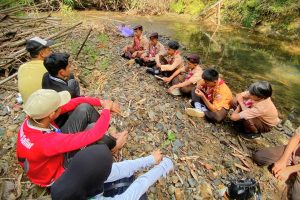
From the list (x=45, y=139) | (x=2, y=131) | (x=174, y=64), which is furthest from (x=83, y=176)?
(x=174, y=64)

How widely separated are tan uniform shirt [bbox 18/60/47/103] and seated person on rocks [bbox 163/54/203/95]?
3378mm

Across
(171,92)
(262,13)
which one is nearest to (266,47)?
(262,13)

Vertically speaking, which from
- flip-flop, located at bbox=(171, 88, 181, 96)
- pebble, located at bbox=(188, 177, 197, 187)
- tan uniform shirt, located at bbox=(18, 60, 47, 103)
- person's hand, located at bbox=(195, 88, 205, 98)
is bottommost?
flip-flop, located at bbox=(171, 88, 181, 96)

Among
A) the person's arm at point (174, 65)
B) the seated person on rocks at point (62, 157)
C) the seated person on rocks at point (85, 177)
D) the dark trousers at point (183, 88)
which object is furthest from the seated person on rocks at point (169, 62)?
the seated person on rocks at point (85, 177)

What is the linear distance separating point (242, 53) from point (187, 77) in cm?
677

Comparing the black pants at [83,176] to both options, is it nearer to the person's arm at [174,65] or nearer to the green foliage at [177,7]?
the person's arm at [174,65]

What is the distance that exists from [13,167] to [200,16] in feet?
56.0

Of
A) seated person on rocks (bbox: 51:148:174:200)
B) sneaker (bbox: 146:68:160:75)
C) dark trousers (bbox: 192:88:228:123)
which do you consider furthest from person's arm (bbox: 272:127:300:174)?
sneaker (bbox: 146:68:160:75)

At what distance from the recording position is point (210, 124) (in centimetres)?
600

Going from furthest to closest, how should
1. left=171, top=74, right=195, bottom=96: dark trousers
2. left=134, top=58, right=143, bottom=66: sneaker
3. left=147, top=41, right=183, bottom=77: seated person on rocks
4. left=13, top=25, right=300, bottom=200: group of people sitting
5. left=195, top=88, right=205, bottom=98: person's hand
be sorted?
left=134, top=58, right=143, bottom=66: sneaker < left=147, top=41, right=183, bottom=77: seated person on rocks < left=171, top=74, right=195, bottom=96: dark trousers < left=195, top=88, right=205, bottom=98: person's hand < left=13, top=25, right=300, bottom=200: group of people sitting

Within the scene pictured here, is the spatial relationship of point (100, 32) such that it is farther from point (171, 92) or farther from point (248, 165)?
point (248, 165)

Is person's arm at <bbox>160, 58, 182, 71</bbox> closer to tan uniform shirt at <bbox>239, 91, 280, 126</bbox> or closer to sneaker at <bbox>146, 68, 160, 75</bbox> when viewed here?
sneaker at <bbox>146, 68, 160, 75</bbox>

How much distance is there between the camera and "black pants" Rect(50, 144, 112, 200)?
2338 millimetres

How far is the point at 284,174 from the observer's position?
15.5ft
